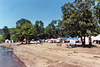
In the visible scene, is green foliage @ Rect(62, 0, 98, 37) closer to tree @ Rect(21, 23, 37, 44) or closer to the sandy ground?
the sandy ground

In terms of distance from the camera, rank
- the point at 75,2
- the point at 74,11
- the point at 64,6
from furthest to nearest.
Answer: the point at 64,6, the point at 75,2, the point at 74,11

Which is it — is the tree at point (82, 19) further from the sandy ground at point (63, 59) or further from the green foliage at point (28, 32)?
the green foliage at point (28, 32)

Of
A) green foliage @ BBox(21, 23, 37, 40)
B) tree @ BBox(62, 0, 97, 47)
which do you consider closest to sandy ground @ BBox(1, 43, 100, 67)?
tree @ BBox(62, 0, 97, 47)

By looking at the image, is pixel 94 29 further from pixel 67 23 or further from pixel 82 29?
pixel 67 23

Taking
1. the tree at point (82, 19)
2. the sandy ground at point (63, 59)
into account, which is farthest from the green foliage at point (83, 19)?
the sandy ground at point (63, 59)

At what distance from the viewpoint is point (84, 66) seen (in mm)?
10766

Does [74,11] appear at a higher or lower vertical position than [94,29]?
higher

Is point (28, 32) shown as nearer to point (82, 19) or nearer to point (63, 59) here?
point (82, 19)

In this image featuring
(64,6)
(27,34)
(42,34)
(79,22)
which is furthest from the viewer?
(42,34)

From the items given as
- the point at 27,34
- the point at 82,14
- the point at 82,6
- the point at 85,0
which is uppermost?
the point at 85,0

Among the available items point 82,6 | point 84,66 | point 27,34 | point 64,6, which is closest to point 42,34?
point 27,34

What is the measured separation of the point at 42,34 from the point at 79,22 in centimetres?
7693

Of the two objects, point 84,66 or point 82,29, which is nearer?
point 84,66

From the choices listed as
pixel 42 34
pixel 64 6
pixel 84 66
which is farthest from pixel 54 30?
pixel 84 66
